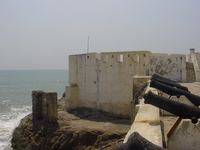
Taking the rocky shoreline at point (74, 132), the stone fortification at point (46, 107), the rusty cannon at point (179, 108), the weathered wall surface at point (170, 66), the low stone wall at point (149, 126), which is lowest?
the rocky shoreline at point (74, 132)

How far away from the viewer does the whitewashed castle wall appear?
53.0 ft

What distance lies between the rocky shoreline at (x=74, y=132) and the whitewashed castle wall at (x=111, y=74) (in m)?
0.93

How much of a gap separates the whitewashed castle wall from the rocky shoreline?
3.07ft

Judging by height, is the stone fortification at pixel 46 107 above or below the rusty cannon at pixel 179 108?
below

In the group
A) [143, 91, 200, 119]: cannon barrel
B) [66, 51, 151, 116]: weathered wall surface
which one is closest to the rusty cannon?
[143, 91, 200, 119]: cannon barrel

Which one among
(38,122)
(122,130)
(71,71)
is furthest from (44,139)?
(71,71)

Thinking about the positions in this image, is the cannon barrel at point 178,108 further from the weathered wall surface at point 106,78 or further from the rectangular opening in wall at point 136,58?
the rectangular opening in wall at point 136,58

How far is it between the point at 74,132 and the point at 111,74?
556cm

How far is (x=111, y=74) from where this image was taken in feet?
61.3

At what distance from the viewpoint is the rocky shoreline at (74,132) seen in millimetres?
14336

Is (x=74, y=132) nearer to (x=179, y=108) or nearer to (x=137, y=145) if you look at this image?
(x=179, y=108)

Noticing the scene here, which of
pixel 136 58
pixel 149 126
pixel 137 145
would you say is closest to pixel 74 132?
pixel 136 58

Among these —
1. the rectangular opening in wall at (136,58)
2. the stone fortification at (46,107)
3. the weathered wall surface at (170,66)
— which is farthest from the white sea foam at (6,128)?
the weathered wall surface at (170,66)

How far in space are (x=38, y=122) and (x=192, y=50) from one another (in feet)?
38.7
